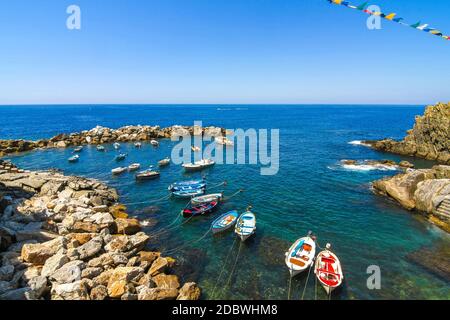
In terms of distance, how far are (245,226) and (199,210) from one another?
765cm

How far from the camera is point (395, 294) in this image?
1977 cm

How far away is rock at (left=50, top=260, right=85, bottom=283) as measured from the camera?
1700 centimetres

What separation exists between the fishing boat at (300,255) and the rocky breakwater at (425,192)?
1873 cm

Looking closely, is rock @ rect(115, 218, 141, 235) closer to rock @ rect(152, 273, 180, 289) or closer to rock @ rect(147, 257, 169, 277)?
rock @ rect(147, 257, 169, 277)

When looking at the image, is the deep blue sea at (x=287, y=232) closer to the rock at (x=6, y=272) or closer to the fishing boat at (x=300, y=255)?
the fishing boat at (x=300, y=255)

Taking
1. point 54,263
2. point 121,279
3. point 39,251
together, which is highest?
point 39,251

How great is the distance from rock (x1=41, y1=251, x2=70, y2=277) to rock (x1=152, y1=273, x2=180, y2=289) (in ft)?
23.5

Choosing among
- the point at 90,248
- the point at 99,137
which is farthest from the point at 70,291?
the point at 99,137

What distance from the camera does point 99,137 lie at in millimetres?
82688

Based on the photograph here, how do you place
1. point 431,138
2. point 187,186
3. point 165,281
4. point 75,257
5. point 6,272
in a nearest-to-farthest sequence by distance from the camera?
point 6,272 → point 165,281 → point 75,257 → point 187,186 → point 431,138

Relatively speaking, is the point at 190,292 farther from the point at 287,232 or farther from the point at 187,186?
the point at 187,186

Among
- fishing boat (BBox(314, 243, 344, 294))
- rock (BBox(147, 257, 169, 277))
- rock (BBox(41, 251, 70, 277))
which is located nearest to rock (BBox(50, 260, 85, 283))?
rock (BBox(41, 251, 70, 277))

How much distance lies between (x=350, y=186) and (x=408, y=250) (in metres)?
17.8
